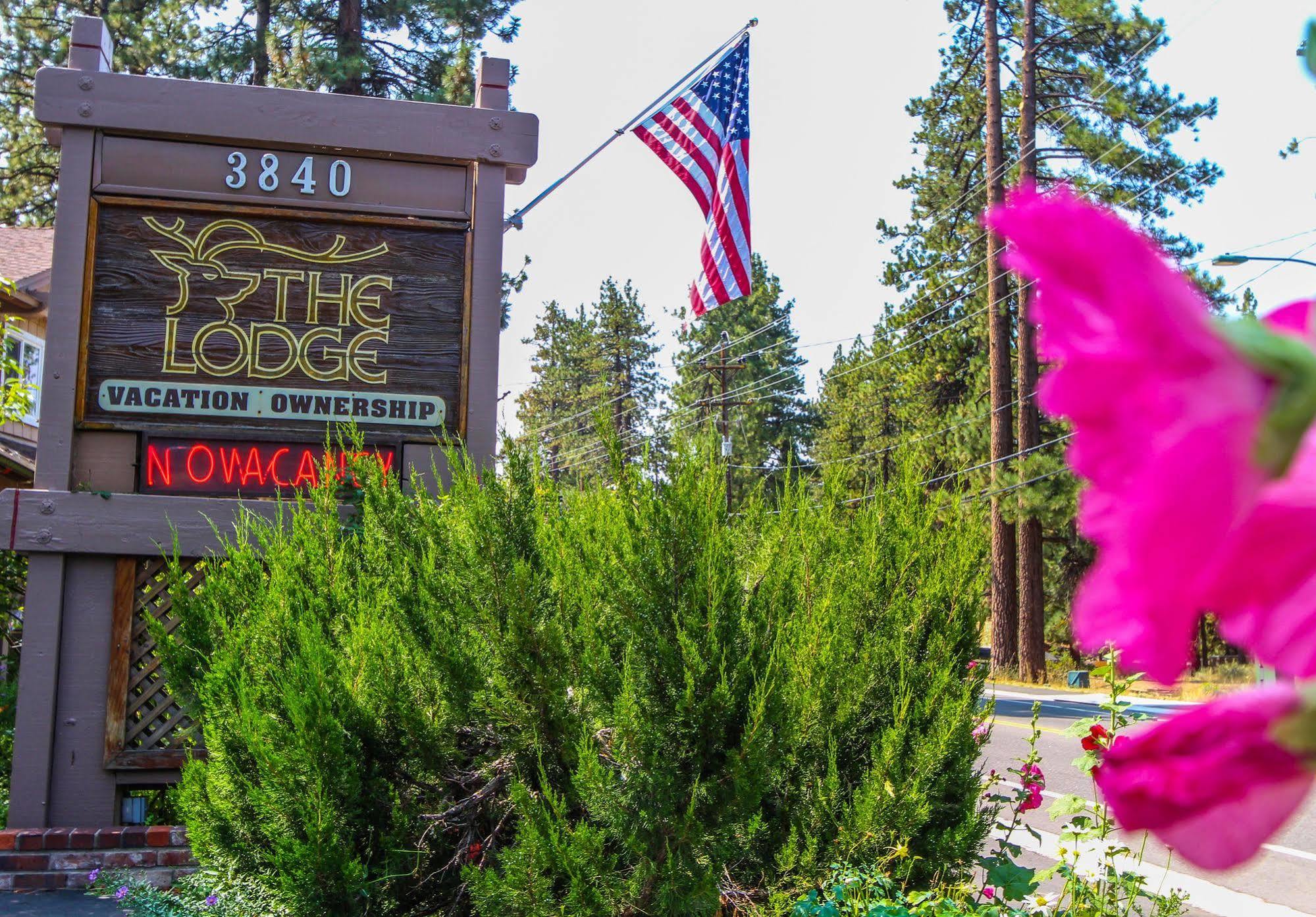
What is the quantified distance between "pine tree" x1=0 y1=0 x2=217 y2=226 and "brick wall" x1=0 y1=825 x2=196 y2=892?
56.7ft

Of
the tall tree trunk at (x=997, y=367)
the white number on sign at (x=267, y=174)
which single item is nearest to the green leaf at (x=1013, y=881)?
the white number on sign at (x=267, y=174)

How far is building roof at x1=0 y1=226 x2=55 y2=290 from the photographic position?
19.3m

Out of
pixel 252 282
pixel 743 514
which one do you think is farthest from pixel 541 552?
pixel 252 282

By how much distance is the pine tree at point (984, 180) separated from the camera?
77.9 feet

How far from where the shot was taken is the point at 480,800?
389cm

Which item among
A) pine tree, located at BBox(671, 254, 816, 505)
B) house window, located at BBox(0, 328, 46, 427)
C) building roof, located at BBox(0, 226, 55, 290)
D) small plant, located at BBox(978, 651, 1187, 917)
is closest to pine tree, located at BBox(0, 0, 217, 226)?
building roof, located at BBox(0, 226, 55, 290)

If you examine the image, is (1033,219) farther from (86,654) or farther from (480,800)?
(86,654)

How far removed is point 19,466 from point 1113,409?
17.1 meters

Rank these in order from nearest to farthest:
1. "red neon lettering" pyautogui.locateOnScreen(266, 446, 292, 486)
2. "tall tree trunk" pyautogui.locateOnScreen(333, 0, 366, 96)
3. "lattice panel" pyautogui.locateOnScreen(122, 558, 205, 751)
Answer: "lattice panel" pyautogui.locateOnScreen(122, 558, 205, 751) < "red neon lettering" pyautogui.locateOnScreen(266, 446, 292, 486) < "tall tree trunk" pyautogui.locateOnScreen(333, 0, 366, 96)

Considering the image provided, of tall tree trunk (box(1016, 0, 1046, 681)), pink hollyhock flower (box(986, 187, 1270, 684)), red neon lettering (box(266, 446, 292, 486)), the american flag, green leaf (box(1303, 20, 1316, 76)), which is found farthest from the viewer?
tall tree trunk (box(1016, 0, 1046, 681))

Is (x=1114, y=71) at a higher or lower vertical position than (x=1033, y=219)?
higher

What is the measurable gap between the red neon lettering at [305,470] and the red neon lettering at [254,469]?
0.61 feet

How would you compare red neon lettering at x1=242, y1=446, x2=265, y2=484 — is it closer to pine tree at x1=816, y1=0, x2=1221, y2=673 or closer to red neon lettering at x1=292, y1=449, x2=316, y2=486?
red neon lettering at x1=292, y1=449, x2=316, y2=486

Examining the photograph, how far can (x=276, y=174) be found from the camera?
6598 millimetres
